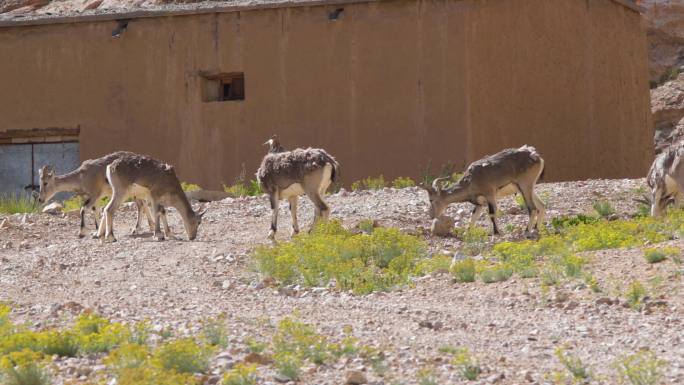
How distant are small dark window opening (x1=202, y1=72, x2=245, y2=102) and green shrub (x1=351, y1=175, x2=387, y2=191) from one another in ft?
11.7

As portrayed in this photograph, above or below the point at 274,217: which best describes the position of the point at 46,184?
above

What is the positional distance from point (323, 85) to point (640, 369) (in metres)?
17.7

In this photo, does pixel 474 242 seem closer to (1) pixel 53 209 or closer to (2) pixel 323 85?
(1) pixel 53 209

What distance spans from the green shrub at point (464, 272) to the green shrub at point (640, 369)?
4051 mm

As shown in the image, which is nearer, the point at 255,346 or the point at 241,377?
the point at 241,377

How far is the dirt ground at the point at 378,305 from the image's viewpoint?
32.2 feet

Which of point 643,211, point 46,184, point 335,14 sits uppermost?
point 335,14

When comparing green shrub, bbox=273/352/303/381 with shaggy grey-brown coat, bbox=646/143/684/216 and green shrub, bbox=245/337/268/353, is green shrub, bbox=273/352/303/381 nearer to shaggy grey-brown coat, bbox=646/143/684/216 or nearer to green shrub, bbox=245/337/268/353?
green shrub, bbox=245/337/268/353

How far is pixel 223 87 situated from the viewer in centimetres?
2759

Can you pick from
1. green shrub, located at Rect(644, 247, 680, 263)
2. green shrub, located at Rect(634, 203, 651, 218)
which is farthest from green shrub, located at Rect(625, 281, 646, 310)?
green shrub, located at Rect(634, 203, 651, 218)


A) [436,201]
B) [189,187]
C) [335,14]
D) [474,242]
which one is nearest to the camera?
[474,242]

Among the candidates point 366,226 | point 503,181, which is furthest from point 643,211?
point 366,226

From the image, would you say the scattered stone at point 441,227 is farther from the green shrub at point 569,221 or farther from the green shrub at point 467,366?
the green shrub at point 467,366

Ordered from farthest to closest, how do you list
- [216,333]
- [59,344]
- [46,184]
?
[46,184], [216,333], [59,344]
